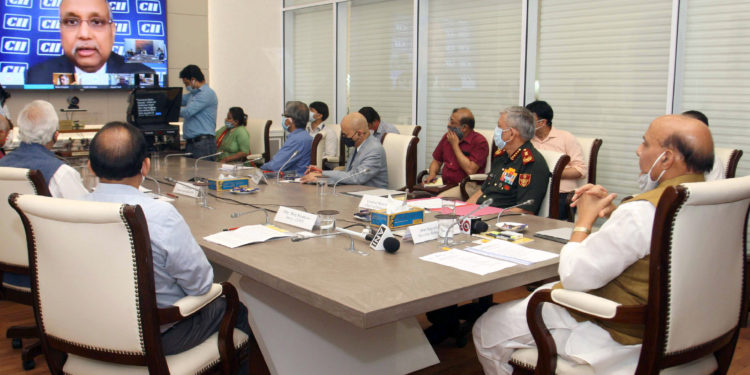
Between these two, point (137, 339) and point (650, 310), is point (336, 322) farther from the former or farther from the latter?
point (650, 310)

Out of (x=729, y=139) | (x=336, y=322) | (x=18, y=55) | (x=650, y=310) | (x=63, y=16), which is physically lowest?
(x=336, y=322)

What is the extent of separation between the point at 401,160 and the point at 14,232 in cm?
275

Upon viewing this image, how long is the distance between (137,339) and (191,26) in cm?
725

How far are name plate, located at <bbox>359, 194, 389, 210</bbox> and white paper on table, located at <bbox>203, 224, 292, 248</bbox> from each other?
627mm

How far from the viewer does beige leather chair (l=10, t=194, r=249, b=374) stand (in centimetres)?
188

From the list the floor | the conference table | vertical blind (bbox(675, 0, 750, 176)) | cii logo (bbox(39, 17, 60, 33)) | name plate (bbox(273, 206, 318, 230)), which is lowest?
the floor

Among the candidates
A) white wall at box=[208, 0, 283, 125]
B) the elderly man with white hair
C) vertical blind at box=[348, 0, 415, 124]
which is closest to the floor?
the elderly man with white hair

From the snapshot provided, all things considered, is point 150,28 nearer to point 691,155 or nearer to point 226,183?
point 226,183

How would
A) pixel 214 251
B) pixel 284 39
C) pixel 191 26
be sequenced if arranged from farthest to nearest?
pixel 284 39 → pixel 191 26 → pixel 214 251

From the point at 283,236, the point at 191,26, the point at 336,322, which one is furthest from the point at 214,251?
the point at 191,26

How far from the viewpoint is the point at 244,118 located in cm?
733

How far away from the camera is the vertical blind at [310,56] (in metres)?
8.68

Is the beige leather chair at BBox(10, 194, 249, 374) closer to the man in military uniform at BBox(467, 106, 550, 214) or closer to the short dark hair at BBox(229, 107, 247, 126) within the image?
the man in military uniform at BBox(467, 106, 550, 214)

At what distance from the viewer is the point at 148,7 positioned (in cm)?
801
